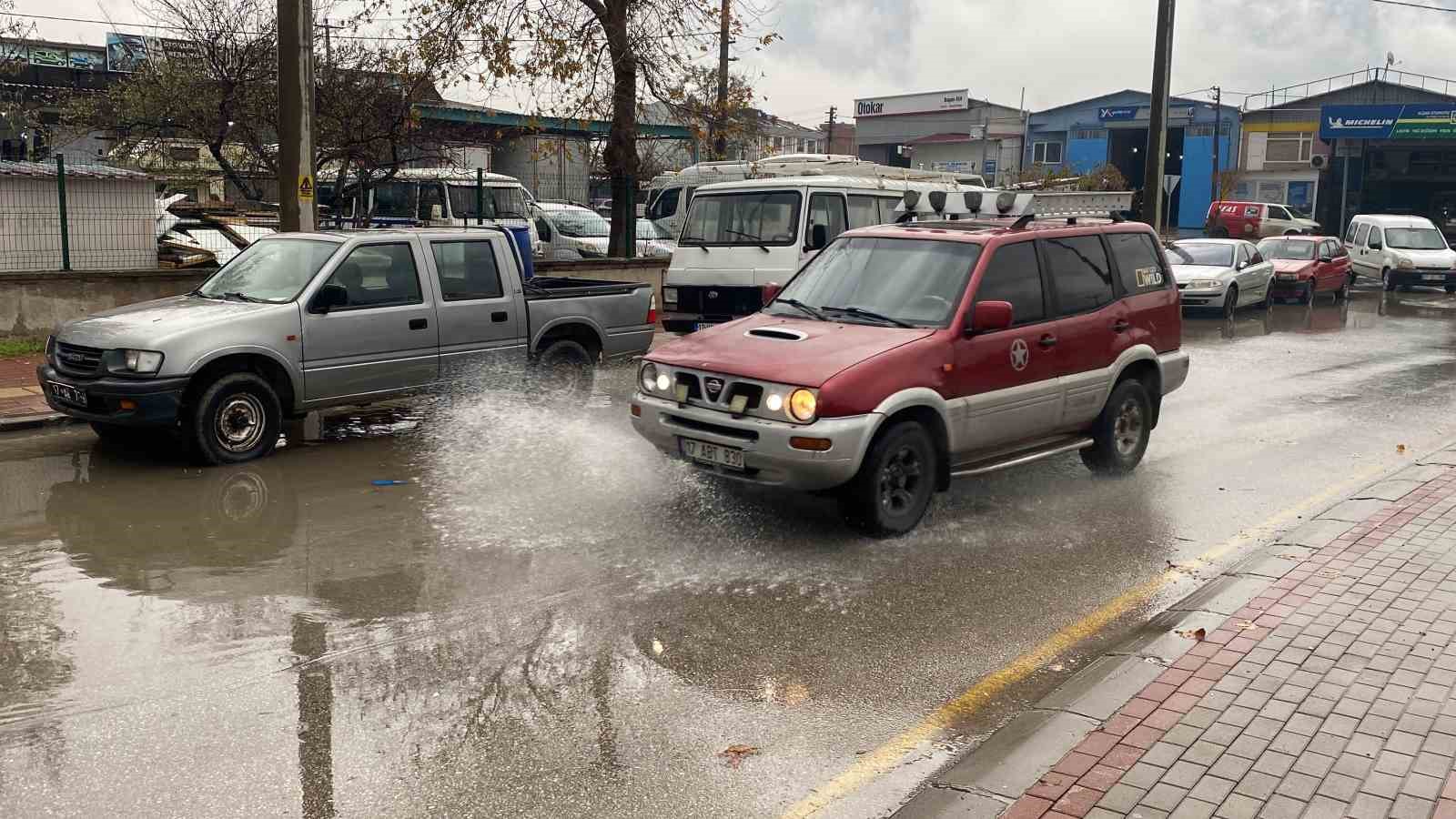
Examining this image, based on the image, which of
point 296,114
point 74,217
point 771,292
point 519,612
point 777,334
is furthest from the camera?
point 74,217

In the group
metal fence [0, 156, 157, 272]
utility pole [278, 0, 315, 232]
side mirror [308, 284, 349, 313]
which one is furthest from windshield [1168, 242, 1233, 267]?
side mirror [308, 284, 349, 313]

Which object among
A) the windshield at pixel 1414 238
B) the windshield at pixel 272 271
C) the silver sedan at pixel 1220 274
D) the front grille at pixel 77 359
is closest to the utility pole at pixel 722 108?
the silver sedan at pixel 1220 274

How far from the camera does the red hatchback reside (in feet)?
83.0

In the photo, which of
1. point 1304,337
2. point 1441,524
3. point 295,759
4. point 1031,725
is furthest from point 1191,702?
point 1304,337

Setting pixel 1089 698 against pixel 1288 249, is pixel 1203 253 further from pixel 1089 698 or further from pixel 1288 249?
pixel 1089 698

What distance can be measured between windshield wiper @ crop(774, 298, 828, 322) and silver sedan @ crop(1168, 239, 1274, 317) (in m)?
15.2

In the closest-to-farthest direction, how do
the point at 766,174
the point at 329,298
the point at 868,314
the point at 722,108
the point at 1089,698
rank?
the point at 1089,698 → the point at 868,314 → the point at 329,298 → the point at 766,174 → the point at 722,108

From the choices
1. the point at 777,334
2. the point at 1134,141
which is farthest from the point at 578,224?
the point at 1134,141

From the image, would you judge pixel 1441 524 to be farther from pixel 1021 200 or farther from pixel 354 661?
pixel 354 661

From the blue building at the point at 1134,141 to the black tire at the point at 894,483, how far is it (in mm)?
60201

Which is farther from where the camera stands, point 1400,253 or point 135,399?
point 1400,253

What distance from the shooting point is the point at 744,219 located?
14133mm

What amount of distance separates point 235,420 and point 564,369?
311 centimetres

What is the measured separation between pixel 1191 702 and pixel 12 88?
127ft
